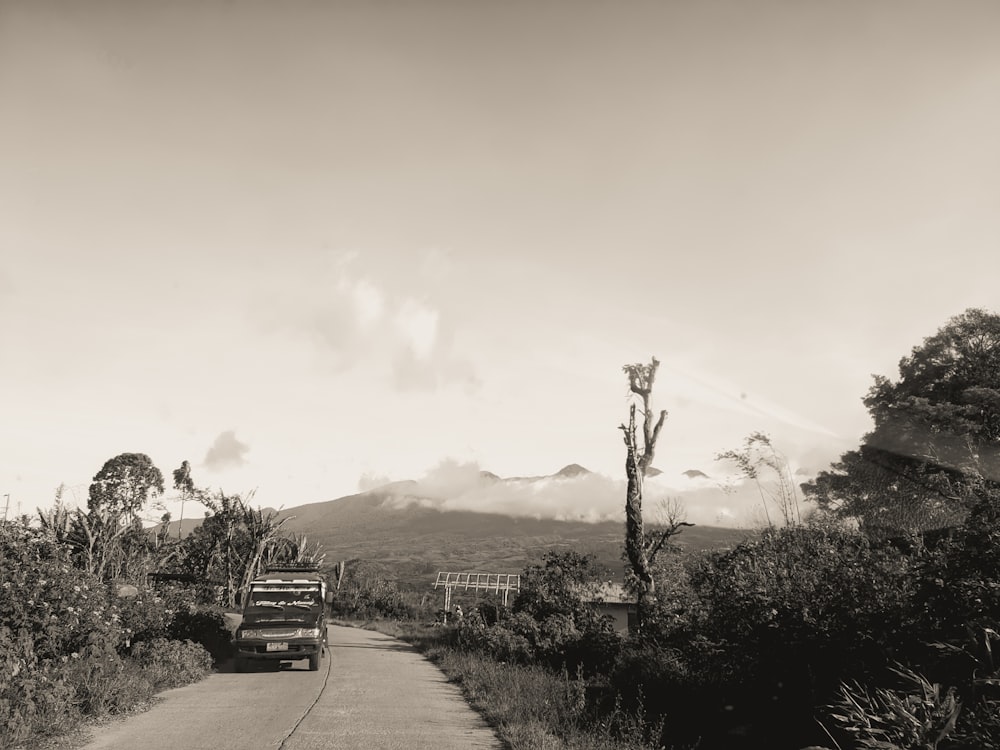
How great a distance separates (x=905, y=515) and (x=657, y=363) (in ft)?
48.1

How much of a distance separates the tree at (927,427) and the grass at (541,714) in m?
16.6

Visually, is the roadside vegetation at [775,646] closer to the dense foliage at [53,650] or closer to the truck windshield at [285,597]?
the truck windshield at [285,597]

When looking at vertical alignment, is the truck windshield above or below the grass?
above

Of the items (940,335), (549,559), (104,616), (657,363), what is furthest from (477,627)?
(940,335)

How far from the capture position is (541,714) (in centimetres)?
1088

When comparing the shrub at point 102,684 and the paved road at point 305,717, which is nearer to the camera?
the paved road at point 305,717

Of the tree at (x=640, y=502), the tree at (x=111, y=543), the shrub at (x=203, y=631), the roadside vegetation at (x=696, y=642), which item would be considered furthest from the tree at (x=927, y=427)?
the tree at (x=111, y=543)

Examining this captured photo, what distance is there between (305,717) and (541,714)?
146 inches

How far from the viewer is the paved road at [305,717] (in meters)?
8.89

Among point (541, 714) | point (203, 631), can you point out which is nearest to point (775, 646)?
point (541, 714)

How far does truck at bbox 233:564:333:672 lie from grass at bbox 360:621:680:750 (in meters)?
3.72

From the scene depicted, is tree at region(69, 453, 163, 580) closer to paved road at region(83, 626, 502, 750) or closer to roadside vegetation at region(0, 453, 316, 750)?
roadside vegetation at region(0, 453, 316, 750)

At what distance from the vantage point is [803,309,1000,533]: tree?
25.9 m

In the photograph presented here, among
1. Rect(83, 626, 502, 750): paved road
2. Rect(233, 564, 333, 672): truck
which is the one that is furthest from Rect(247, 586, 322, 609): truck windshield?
Rect(83, 626, 502, 750): paved road
